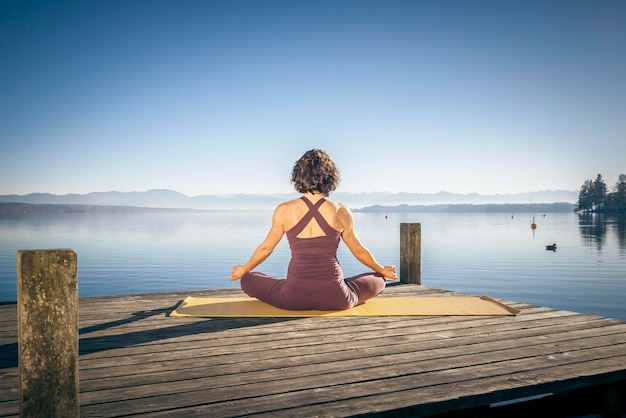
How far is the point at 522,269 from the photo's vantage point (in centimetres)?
2703

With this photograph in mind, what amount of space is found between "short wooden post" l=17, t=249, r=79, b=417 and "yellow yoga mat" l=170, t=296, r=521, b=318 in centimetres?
323

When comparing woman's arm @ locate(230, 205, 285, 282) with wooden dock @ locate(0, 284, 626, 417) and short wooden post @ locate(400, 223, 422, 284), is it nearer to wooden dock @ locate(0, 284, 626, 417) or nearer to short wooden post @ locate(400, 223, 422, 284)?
wooden dock @ locate(0, 284, 626, 417)

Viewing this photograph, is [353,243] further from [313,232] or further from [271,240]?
[271,240]

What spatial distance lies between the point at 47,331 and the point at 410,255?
6913mm

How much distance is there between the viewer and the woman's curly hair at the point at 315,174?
17.7ft

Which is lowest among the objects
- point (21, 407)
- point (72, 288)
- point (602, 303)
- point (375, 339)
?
point (602, 303)

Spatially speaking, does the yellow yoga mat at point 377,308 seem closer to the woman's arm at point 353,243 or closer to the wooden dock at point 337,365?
the wooden dock at point 337,365

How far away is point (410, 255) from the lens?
842 cm

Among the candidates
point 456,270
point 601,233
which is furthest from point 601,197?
point 456,270

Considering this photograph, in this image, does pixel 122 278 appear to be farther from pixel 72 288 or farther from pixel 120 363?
pixel 72 288

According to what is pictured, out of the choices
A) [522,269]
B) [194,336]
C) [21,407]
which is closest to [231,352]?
[194,336]

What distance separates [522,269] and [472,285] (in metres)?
6.99

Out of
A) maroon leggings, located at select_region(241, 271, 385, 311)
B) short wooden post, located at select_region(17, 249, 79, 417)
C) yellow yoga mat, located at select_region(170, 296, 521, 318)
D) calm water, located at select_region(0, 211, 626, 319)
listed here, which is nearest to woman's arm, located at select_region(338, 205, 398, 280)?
maroon leggings, located at select_region(241, 271, 385, 311)

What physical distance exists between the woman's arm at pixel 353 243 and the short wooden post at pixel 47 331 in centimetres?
346
